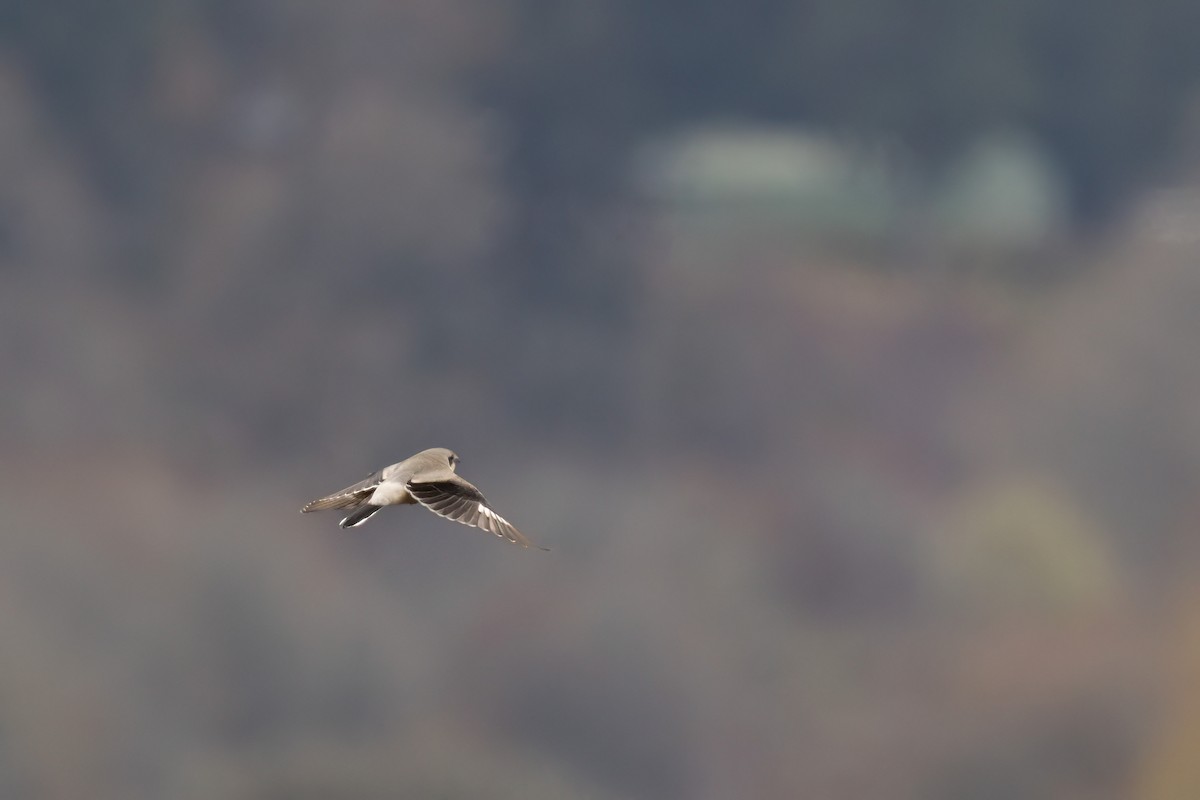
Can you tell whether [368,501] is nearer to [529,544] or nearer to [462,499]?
[462,499]

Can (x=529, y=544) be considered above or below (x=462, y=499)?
below

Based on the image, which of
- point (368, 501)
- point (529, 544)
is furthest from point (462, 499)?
point (529, 544)
